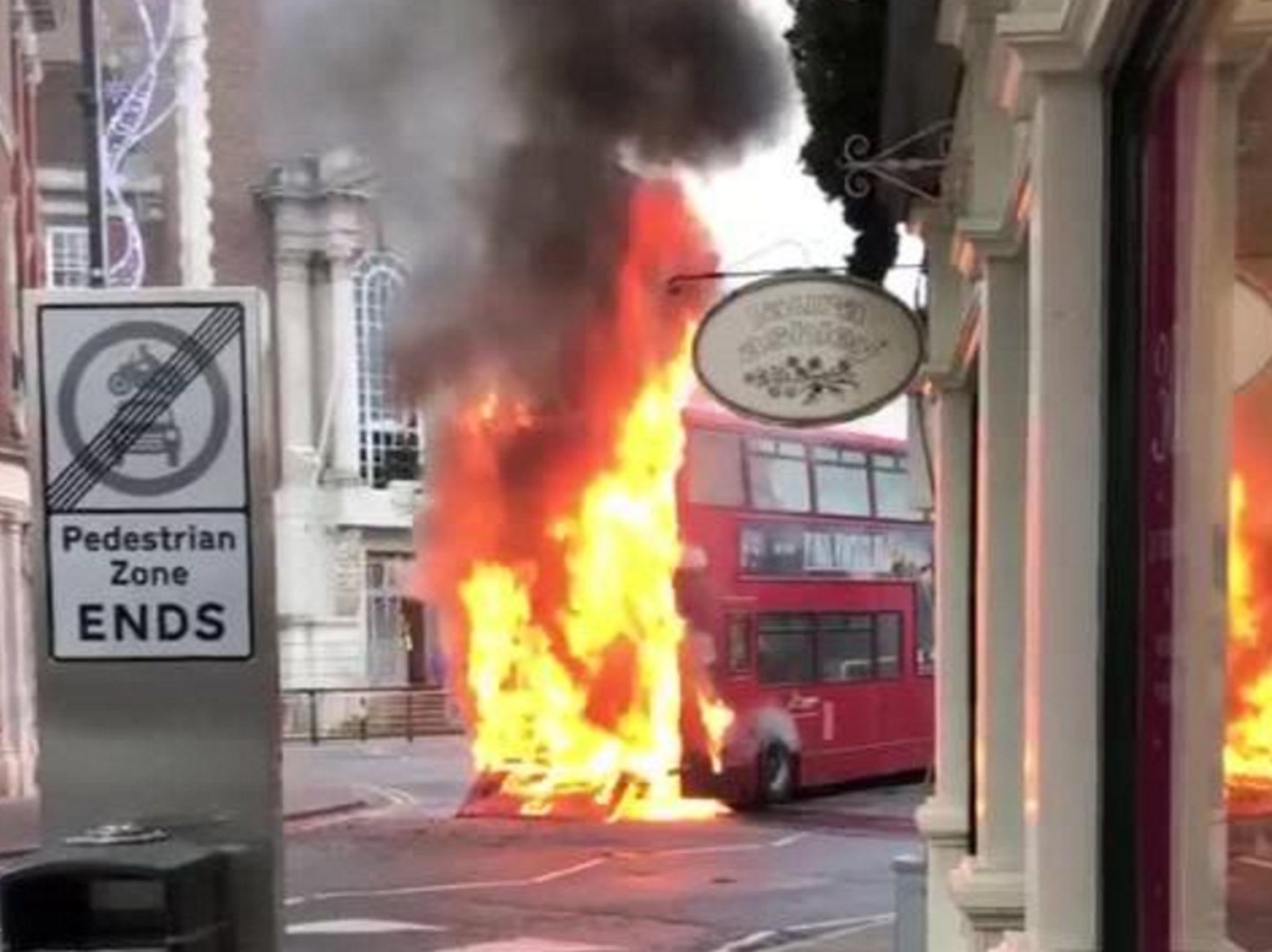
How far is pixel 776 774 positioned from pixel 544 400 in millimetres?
4450

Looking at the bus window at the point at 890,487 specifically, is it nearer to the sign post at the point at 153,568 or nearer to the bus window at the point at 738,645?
the bus window at the point at 738,645

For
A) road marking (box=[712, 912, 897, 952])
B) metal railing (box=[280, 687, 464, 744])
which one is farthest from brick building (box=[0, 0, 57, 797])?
road marking (box=[712, 912, 897, 952])

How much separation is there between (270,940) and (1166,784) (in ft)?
6.71

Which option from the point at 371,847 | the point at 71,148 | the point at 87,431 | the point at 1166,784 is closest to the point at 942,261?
the point at 87,431

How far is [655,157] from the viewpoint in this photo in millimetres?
14055

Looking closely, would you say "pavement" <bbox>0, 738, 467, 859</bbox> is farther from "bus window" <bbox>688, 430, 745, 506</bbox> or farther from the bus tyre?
"bus window" <bbox>688, 430, 745, 506</bbox>

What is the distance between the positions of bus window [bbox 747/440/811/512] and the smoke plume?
7.07ft

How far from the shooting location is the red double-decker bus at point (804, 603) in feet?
56.6

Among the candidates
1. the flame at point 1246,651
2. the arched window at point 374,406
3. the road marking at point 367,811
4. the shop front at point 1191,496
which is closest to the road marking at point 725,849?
the road marking at point 367,811

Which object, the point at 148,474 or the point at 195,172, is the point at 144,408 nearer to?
the point at 148,474

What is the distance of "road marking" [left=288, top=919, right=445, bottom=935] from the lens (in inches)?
437

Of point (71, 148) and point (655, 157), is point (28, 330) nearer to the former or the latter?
point (655, 157)

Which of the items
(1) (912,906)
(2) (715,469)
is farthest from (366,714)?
→ (1) (912,906)

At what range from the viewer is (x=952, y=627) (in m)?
5.86
